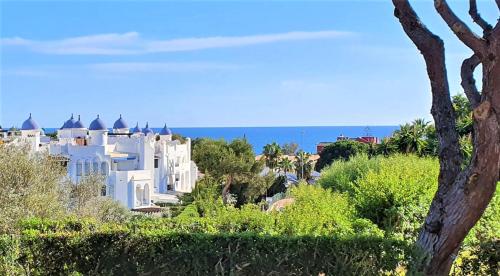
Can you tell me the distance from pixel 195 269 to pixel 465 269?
381 centimetres

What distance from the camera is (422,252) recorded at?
6809mm

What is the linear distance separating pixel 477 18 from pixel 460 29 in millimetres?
909

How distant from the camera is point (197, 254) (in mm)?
6980

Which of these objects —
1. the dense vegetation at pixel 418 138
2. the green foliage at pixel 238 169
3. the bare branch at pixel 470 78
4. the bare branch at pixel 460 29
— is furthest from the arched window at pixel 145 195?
the bare branch at pixel 460 29

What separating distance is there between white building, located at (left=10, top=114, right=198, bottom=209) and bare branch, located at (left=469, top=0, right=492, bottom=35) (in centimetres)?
3061

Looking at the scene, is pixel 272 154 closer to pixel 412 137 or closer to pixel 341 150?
pixel 341 150

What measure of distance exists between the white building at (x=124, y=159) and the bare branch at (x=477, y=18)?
100 ft

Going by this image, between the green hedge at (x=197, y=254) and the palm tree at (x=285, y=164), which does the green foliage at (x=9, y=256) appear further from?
the palm tree at (x=285, y=164)

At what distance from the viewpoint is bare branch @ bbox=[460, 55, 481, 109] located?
7422 mm

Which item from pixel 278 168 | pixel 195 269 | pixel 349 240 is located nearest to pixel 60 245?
pixel 195 269

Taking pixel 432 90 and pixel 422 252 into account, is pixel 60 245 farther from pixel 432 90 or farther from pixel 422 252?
pixel 432 90

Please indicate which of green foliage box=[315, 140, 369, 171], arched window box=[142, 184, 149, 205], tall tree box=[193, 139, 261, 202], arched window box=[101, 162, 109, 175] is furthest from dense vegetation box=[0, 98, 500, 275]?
green foliage box=[315, 140, 369, 171]

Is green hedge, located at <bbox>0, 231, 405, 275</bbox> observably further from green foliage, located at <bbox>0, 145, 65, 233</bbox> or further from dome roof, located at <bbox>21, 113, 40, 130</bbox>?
dome roof, located at <bbox>21, 113, 40, 130</bbox>

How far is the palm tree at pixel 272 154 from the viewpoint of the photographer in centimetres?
6438
